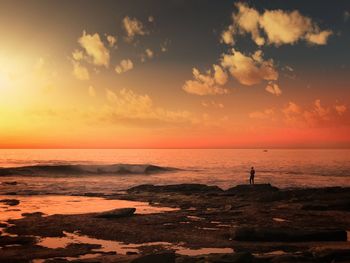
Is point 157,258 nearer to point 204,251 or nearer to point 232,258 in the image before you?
point 232,258

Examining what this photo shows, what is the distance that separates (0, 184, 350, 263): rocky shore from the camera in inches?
602

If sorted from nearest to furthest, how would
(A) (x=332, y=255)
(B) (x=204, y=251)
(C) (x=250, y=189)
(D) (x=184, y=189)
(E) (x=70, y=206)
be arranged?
(A) (x=332, y=255)
(B) (x=204, y=251)
(E) (x=70, y=206)
(C) (x=250, y=189)
(D) (x=184, y=189)

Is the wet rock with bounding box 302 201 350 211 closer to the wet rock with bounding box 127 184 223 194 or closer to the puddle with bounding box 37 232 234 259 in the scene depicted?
the wet rock with bounding box 127 184 223 194

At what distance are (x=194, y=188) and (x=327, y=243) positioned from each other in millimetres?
27590

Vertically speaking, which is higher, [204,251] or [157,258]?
[157,258]

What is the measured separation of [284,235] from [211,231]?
4.87 m

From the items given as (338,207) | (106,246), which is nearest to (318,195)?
(338,207)

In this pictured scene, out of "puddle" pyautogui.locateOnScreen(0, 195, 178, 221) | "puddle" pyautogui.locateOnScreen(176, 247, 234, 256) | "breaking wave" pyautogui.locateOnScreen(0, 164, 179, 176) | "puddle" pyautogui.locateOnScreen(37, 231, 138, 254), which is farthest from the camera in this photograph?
"breaking wave" pyautogui.locateOnScreen(0, 164, 179, 176)

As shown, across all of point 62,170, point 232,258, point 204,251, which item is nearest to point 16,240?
point 204,251

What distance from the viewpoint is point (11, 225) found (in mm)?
23828

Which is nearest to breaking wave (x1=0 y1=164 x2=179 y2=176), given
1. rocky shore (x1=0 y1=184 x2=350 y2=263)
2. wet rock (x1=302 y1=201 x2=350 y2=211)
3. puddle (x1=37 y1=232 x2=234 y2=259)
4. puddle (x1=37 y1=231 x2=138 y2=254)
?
rocky shore (x1=0 y1=184 x2=350 y2=263)

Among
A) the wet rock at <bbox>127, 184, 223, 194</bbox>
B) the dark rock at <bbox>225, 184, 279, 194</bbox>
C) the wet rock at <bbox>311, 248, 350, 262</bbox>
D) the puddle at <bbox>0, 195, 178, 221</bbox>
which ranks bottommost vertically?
the puddle at <bbox>0, 195, 178, 221</bbox>

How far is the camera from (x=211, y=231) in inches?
876

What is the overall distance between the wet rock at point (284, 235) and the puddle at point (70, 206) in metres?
12.5
